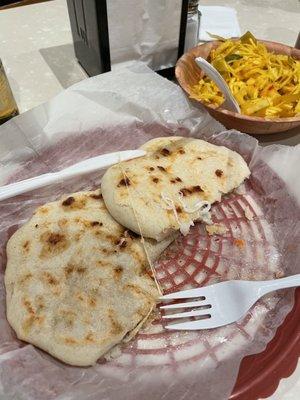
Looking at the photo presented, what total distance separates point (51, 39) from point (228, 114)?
3.76 feet

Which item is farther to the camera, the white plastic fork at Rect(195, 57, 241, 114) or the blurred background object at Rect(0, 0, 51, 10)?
the blurred background object at Rect(0, 0, 51, 10)

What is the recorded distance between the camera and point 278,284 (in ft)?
2.81

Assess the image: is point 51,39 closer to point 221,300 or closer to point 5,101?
point 5,101

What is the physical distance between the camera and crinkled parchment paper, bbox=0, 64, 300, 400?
75cm

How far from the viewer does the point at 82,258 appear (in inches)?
35.3

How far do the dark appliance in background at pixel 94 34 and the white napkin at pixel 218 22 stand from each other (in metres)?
0.44

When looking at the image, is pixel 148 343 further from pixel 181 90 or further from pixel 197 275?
pixel 181 90

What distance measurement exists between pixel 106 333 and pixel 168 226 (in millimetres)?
308

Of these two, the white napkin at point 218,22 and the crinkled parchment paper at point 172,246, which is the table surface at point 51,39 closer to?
the white napkin at point 218,22

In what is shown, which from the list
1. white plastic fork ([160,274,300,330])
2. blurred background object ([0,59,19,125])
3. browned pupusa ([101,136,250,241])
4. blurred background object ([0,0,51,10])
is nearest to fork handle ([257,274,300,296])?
white plastic fork ([160,274,300,330])

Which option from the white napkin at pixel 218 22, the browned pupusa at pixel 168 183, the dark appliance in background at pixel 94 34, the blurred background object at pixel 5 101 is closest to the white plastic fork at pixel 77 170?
the browned pupusa at pixel 168 183

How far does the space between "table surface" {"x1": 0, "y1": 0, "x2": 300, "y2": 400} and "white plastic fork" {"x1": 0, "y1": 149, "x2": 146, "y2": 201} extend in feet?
1.65

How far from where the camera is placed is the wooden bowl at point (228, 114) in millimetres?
1171

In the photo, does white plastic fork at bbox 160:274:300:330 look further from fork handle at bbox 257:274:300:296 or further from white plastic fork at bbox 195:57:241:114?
white plastic fork at bbox 195:57:241:114
